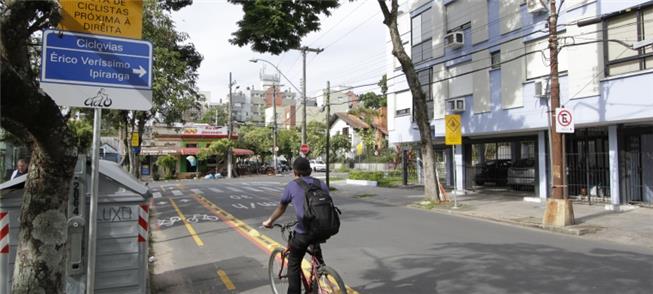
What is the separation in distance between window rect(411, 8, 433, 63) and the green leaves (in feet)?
30.9

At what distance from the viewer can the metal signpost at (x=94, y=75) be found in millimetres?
4305

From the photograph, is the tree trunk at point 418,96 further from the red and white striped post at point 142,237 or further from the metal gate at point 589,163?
the red and white striped post at point 142,237

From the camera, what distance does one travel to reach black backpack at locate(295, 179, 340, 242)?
5.10m

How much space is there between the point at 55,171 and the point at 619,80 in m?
15.9

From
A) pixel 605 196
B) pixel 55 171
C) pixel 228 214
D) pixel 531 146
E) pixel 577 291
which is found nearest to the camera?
pixel 55 171

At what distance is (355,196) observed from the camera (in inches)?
965

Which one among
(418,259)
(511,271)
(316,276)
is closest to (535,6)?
(418,259)

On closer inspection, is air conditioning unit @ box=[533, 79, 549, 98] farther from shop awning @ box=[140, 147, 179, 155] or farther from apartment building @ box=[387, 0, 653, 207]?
shop awning @ box=[140, 147, 179, 155]

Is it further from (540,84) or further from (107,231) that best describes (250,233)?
(540,84)

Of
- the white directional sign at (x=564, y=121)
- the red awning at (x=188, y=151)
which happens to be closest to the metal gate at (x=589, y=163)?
the white directional sign at (x=564, y=121)

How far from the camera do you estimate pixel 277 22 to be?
16281 mm

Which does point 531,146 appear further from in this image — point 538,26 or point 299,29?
point 299,29

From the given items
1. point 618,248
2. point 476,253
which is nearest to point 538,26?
point 618,248

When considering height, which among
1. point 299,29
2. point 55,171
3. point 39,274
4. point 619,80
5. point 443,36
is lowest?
point 39,274
